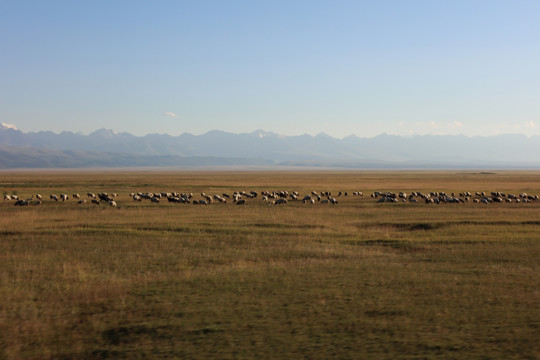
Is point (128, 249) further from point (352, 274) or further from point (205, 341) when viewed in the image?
point (205, 341)

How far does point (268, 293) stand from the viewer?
12.1m

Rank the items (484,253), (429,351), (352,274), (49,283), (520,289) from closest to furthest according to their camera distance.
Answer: (429,351), (520,289), (49,283), (352,274), (484,253)

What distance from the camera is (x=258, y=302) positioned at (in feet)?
37.4

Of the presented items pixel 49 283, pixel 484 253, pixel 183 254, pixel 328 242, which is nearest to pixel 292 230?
pixel 328 242

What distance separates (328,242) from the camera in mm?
20797

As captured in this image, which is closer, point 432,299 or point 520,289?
point 432,299

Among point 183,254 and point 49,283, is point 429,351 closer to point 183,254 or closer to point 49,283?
point 49,283

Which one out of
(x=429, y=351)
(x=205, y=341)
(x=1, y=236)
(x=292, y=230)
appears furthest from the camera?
(x=292, y=230)

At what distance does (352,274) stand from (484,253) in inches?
236

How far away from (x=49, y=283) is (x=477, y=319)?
1027 cm

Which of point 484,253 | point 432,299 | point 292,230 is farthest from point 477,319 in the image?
point 292,230

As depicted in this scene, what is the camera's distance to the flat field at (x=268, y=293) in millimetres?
8945

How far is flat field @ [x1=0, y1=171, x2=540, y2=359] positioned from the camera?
895 centimetres

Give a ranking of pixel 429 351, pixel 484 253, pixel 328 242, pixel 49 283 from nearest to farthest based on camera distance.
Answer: pixel 429 351, pixel 49 283, pixel 484 253, pixel 328 242
